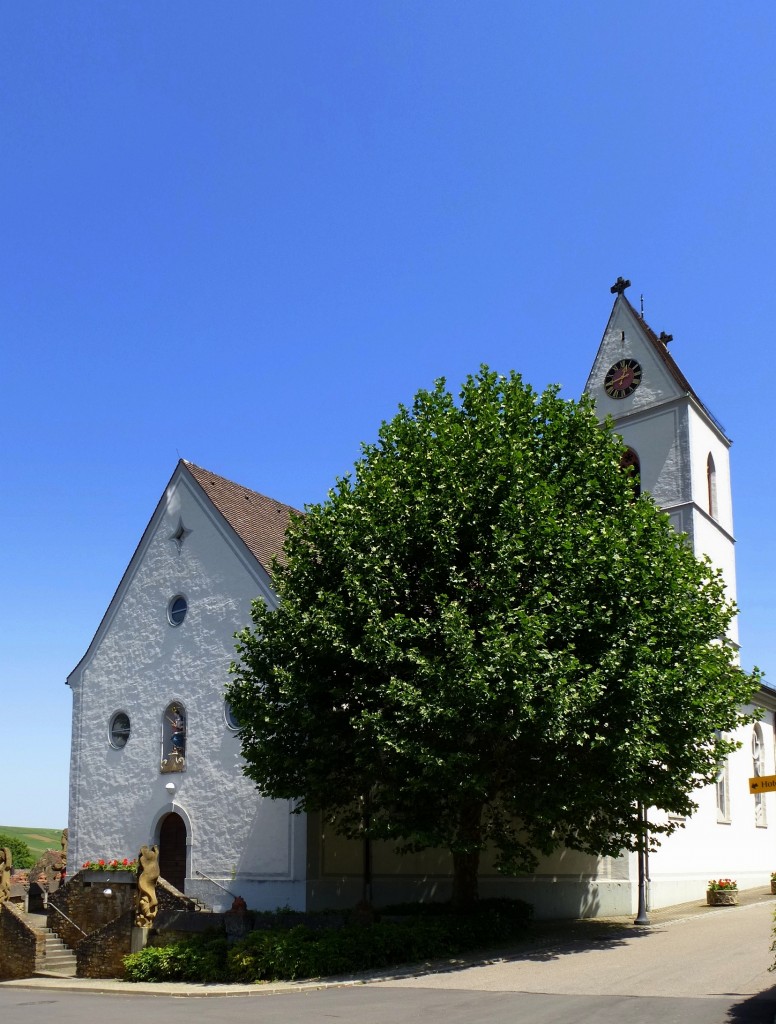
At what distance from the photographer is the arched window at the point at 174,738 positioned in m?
30.0

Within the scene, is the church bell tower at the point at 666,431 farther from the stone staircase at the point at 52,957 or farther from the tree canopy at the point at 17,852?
the tree canopy at the point at 17,852

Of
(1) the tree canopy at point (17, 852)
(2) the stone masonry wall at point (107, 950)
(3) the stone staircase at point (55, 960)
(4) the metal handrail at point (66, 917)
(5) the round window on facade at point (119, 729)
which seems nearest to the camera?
(2) the stone masonry wall at point (107, 950)

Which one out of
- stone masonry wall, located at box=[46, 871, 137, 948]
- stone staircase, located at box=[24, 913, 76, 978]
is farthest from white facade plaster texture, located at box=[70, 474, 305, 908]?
stone staircase, located at box=[24, 913, 76, 978]

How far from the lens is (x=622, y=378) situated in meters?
37.2

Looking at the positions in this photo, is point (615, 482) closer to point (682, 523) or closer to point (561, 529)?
point (561, 529)

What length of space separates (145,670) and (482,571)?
48.7ft

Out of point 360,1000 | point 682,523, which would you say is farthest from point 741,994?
point 682,523

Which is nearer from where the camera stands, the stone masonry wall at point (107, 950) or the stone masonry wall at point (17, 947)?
the stone masonry wall at point (107, 950)

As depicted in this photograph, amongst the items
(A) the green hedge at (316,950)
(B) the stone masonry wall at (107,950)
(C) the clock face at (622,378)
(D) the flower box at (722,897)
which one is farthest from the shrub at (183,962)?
(C) the clock face at (622,378)

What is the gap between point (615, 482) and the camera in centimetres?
2395

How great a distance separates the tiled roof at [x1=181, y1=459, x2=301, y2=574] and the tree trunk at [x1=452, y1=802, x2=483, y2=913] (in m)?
10.3

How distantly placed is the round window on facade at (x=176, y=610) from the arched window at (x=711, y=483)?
18.3 metres

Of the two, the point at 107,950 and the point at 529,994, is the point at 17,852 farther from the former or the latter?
the point at 529,994

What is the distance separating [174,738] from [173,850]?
316cm
